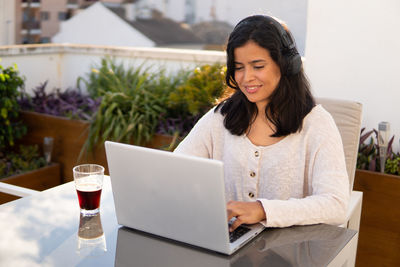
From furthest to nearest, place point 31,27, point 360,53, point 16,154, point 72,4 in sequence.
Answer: point 72,4, point 31,27, point 16,154, point 360,53

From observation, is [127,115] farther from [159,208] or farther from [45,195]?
[159,208]

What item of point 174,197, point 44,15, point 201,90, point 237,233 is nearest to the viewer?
point 174,197

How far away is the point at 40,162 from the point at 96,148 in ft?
1.81

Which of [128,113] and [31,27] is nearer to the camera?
[128,113]

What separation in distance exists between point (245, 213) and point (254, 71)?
1.74 ft

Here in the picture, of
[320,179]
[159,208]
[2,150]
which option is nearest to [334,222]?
[320,179]

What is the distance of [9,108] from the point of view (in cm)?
411

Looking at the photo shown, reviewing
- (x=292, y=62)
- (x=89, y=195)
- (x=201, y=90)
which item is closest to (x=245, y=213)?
(x=89, y=195)

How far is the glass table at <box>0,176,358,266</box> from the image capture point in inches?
52.7

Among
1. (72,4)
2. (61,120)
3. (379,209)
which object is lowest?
(379,209)

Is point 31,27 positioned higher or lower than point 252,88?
lower

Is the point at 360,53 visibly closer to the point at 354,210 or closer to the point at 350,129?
the point at 350,129

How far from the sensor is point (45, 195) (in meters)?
1.86

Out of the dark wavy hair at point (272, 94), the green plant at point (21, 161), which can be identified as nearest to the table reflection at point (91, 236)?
the dark wavy hair at point (272, 94)
